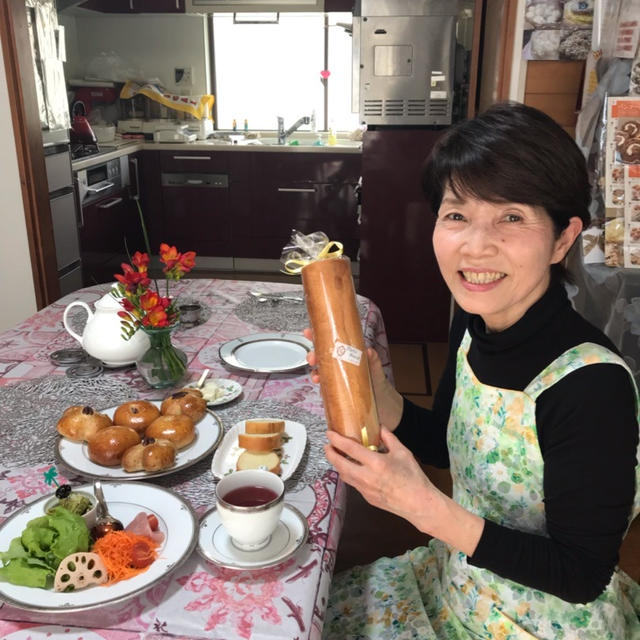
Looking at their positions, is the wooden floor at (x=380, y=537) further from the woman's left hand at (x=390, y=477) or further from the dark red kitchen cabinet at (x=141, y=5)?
the dark red kitchen cabinet at (x=141, y=5)

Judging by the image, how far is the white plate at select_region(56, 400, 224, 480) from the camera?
104 centimetres

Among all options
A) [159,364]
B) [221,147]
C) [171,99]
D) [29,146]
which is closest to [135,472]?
[159,364]

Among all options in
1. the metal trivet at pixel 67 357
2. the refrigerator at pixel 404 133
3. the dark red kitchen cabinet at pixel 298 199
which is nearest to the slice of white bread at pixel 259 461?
the metal trivet at pixel 67 357

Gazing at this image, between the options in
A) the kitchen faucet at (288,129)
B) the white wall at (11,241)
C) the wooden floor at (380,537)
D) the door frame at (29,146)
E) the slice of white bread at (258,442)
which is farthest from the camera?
the kitchen faucet at (288,129)

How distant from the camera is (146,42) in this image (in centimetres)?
536

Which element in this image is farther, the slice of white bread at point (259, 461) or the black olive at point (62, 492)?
the slice of white bread at point (259, 461)

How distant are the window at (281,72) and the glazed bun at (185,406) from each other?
4.47 meters

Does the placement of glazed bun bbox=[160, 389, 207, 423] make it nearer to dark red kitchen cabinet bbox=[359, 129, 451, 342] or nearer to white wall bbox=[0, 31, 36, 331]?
white wall bbox=[0, 31, 36, 331]

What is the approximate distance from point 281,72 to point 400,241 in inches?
96.2

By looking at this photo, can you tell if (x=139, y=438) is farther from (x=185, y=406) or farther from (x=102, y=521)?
(x=102, y=521)

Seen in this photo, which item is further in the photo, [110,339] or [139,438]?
[110,339]

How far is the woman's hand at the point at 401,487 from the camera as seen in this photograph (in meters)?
0.85

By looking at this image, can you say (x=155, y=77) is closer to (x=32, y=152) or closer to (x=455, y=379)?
(x=32, y=152)

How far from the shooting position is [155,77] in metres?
5.46
